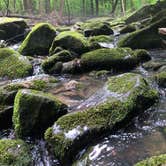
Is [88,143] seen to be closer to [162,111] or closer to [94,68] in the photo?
[162,111]

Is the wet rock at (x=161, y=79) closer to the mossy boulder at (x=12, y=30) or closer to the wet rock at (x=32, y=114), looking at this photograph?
the wet rock at (x=32, y=114)

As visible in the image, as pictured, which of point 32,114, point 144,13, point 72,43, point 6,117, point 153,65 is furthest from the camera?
point 144,13

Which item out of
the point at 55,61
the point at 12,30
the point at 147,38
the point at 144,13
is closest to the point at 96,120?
the point at 55,61

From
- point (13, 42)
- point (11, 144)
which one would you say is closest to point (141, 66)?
point (11, 144)

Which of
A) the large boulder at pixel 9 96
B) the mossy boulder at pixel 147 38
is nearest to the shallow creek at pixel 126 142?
the large boulder at pixel 9 96

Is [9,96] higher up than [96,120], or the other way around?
[96,120]

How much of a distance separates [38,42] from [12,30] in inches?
177

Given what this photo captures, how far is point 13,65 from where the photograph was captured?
33.6 ft

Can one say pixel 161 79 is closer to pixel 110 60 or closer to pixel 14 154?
pixel 110 60

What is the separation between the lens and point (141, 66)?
9.61 metres

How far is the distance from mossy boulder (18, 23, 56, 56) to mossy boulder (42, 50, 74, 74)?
89.1 inches

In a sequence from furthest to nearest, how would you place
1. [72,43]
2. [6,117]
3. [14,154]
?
1. [72,43]
2. [6,117]
3. [14,154]

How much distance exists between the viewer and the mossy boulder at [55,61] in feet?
32.7

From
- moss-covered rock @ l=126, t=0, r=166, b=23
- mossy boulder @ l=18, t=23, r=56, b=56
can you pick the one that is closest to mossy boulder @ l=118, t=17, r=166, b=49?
mossy boulder @ l=18, t=23, r=56, b=56
